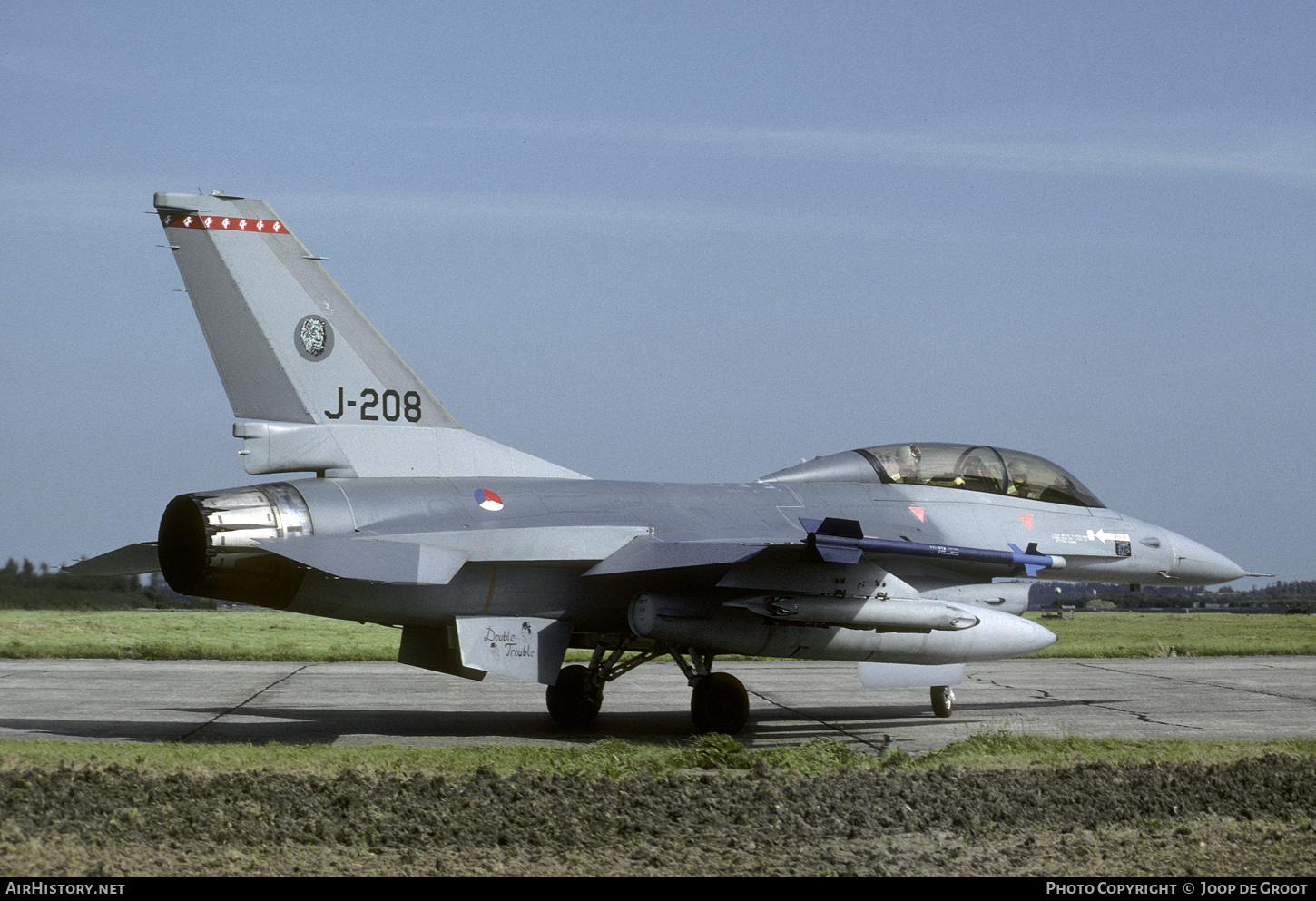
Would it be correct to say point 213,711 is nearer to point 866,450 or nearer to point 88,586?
point 866,450

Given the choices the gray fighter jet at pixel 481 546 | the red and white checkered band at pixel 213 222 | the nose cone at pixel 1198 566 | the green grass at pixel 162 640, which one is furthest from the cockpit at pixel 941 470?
the green grass at pixel 162 640

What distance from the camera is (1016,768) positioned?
898 centimetres

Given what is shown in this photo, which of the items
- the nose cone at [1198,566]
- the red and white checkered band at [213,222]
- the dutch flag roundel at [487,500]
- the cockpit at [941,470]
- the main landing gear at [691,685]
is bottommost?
the main landing gear at [691,685]

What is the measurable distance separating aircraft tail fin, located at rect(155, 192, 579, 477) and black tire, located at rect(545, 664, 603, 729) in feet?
9.17

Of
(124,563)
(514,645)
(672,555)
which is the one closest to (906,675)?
(672,555)

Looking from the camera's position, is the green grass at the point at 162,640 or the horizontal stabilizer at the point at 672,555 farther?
the green grass at the point at 162,640

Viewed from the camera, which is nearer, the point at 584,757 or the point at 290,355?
the point at 584,757

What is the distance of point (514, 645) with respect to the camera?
1091 cm

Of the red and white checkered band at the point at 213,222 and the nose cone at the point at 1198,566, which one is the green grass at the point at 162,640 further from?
the nose cone at the point at 1198,566

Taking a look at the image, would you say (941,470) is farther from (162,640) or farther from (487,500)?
(162,640)

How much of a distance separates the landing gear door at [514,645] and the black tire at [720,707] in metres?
1.59

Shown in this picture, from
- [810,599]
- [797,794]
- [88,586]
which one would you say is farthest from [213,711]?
[88,586]

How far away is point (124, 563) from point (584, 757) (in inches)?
224

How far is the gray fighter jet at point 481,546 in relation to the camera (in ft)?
32.9
